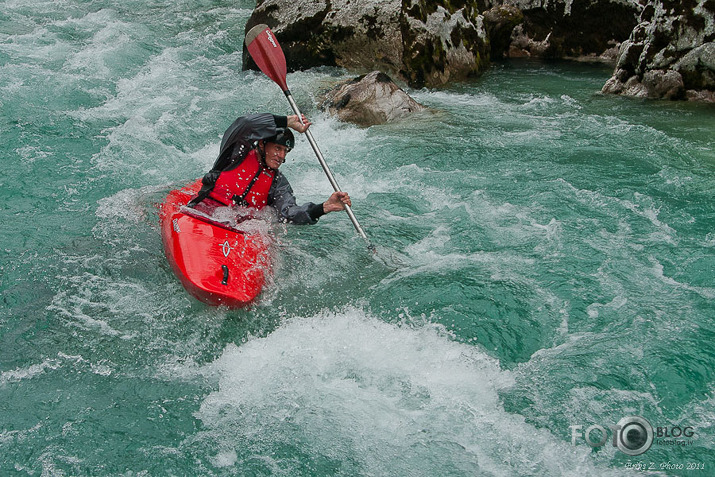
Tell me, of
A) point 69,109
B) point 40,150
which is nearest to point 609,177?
point 40,150

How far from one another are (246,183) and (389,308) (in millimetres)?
1481

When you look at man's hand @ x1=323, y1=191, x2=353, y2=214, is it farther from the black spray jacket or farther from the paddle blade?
the paddle blade

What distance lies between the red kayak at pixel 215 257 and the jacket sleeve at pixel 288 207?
25 cm

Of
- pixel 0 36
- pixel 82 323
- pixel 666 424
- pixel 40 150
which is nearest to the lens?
pixel 666 424

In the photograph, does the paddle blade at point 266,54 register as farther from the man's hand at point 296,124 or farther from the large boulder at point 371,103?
the large boulder at point 371,103

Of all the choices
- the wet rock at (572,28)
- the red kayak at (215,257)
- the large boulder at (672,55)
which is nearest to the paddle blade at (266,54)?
the red kayak at (215,257)

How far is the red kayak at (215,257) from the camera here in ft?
14.3

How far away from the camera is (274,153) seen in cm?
496

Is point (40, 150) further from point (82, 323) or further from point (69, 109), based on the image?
point (82, 323)

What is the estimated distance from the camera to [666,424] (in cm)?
348

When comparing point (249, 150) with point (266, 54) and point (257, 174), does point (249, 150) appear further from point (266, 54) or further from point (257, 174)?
point (266, 54)

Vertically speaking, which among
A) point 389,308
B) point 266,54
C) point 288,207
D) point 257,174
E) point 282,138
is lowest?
point 389,308

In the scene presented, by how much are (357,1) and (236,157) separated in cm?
539

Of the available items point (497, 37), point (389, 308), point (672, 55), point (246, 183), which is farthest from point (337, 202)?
point (497, 37)
